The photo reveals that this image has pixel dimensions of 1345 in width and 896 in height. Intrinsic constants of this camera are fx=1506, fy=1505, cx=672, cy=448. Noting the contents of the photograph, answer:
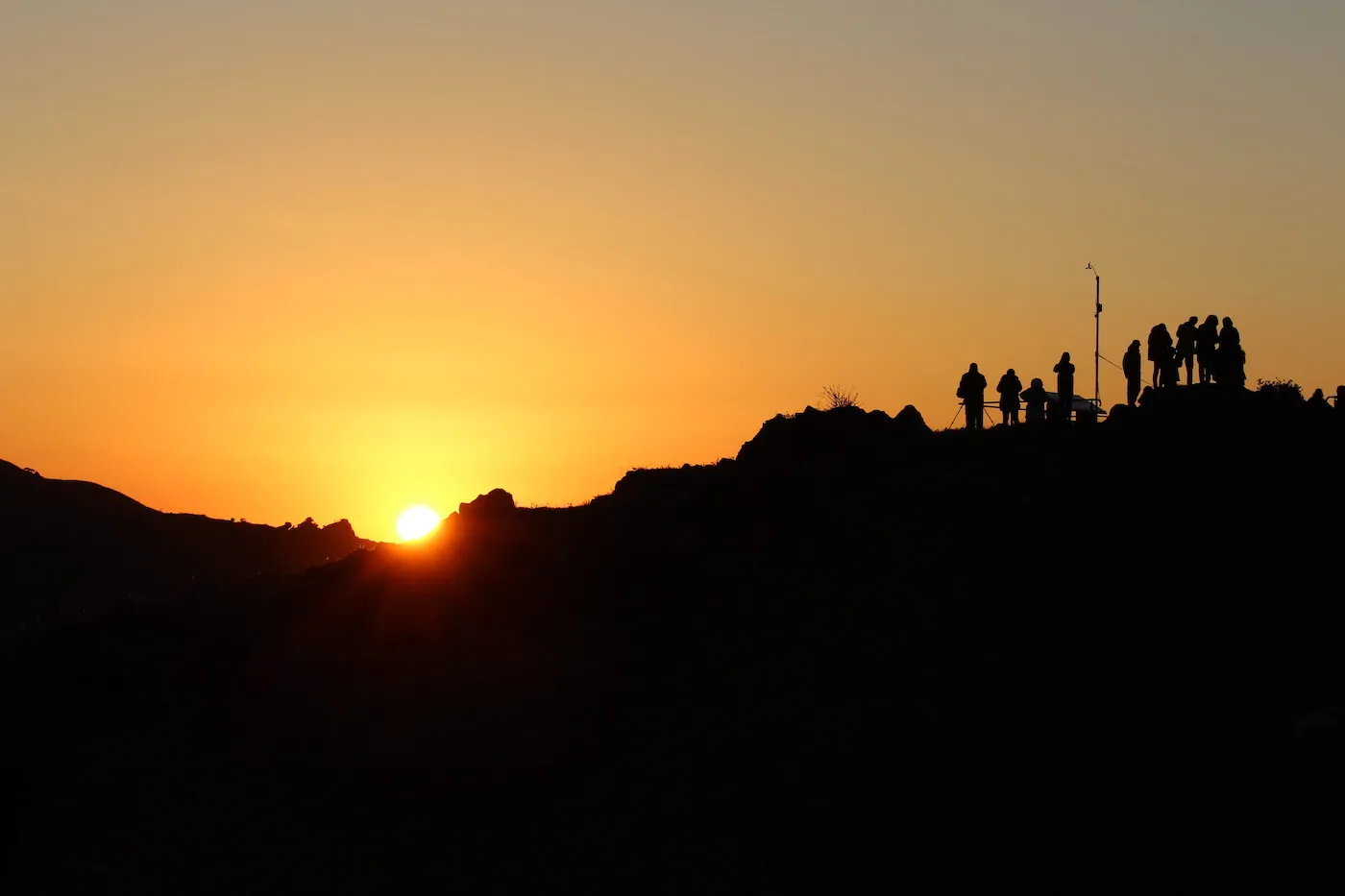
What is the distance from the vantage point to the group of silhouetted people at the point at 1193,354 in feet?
143

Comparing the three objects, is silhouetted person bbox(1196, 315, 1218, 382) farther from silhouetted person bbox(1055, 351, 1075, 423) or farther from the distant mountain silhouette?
the distant mountain silhouette

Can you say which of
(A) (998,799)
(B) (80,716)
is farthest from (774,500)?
(B) (80,716)

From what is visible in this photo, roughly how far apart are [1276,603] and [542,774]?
1805cm

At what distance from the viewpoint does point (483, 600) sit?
40.8 metres

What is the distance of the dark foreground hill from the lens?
92.7 feet

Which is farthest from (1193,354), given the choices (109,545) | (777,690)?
(109,545)

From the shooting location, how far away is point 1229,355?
43.4 metres

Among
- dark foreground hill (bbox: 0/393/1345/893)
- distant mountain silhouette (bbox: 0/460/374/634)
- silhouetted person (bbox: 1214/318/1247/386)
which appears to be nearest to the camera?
dark foreground hill (bbox: 0/393/1345/893)

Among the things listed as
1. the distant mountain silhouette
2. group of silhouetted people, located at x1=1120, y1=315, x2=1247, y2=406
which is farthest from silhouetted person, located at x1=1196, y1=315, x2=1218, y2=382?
the distant mountain silhouette

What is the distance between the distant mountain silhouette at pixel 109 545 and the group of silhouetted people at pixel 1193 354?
44.9 m

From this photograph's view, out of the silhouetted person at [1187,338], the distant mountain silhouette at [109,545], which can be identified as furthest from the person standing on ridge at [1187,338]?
the distant mountain silhouette at [109,545]

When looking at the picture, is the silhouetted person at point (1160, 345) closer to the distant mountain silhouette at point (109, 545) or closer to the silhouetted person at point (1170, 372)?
the silhouetted person at point (1170, 372)

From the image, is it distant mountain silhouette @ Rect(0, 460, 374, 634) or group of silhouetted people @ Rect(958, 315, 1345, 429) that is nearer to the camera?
group of silhouetted people @ Rect(958, 315, 1345, 429)

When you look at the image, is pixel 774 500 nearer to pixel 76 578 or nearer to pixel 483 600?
pixel 483 600
